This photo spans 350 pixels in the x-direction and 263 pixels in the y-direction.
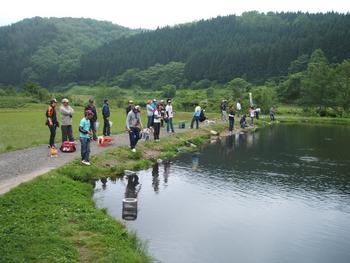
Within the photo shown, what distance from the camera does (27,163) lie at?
19312 mm

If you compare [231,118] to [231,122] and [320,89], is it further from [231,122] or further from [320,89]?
[320,89]

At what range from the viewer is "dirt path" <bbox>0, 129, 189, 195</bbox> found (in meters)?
16.2

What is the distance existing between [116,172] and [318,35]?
5053 inches

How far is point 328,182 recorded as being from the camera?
2033 centimetres

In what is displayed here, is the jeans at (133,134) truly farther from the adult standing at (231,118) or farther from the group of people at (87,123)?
the adult standing at (231,118)

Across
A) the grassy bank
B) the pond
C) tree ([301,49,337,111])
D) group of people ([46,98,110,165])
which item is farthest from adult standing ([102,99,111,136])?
tree ([301,49,337,111])

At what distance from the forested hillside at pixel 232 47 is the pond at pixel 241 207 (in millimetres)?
104956

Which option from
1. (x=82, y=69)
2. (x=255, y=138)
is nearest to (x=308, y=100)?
(x=255, y=138)

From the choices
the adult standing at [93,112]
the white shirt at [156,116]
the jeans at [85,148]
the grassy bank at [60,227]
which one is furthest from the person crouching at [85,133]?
the white shirt at [156,116]

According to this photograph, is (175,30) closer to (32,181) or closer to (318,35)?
(318,35)

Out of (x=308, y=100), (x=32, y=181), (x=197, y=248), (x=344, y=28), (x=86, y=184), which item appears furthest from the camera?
(x=344, y=28)

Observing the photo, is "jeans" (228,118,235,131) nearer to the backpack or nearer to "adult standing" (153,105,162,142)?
"adult standing" (153,105,162,142)

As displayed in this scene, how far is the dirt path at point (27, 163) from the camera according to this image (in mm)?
16172

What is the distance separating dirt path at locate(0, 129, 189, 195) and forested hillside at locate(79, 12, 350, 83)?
357 feet
